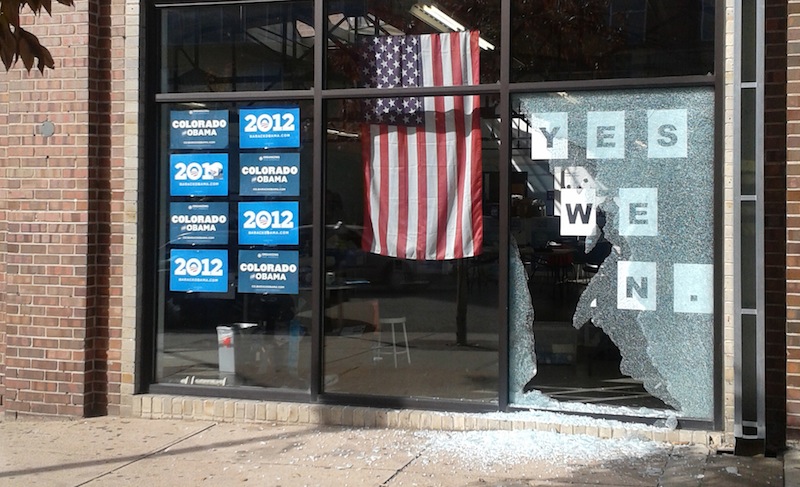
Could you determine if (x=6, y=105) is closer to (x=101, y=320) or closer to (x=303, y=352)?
(x=101, y=320)

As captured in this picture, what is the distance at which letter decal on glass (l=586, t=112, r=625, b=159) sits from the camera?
673 centimetres

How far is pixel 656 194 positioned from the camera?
21.8 feet

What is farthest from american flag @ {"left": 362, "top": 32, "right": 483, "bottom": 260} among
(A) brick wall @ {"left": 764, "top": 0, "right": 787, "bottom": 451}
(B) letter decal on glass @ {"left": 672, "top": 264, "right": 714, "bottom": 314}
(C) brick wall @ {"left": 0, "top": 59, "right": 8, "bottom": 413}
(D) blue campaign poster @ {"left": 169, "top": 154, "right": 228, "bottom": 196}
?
(C) brick wall @ {"left": 0, "top": 59, "right": 8, "bottom": 413}

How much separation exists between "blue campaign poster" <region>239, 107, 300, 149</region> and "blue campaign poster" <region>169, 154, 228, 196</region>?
0.27 metres

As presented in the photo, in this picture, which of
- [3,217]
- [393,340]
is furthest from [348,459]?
[3,217]

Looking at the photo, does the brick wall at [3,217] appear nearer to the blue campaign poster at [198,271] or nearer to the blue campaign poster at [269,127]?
the blue campaign poster at [198,271]

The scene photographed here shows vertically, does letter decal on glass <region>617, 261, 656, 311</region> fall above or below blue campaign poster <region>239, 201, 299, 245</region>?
below

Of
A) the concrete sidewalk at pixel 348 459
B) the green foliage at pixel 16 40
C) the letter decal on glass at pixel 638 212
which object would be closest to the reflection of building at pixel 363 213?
the letter decal on glass at pixel 638 212

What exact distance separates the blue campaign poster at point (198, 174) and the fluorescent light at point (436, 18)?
6.47 feet

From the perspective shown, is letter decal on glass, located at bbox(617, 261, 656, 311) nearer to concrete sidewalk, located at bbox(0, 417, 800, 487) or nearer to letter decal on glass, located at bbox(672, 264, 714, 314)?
letter decal on glass, located at bbox(672, 264, 714, 314)

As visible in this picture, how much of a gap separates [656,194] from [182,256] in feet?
12.7

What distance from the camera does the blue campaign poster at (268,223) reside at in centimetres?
741

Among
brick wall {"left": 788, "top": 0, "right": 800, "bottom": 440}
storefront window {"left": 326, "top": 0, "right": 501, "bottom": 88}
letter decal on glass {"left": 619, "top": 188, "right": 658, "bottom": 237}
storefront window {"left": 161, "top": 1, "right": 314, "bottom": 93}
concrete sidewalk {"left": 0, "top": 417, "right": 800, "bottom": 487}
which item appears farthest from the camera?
storefront window {"left": 161, "top": 1, "right": 314, "bottom": 93}

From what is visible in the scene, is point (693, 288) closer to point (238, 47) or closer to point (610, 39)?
point (610, 39)
